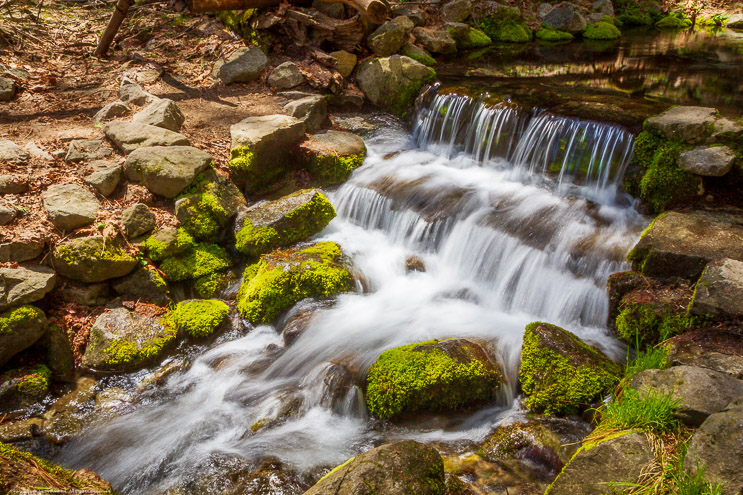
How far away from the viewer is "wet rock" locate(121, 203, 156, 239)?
5.92m

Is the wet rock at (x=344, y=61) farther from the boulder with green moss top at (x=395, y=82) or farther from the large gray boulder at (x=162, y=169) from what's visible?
the large gray boulder at (x=162, y=169)

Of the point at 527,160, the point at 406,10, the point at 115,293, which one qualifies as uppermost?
the point at 406,10

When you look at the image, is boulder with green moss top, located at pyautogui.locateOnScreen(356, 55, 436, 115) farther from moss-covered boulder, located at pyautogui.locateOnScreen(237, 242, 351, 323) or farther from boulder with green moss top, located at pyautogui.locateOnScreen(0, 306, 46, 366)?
boulder with green moss top, located at pyautogui.locateOnScreen(0, 306, 46, 366)

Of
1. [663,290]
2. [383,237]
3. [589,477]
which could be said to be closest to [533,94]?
[383,237]

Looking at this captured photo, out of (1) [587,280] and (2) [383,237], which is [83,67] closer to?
(2) [383,237]

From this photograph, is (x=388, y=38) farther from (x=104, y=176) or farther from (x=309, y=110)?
(x=104, y=176)

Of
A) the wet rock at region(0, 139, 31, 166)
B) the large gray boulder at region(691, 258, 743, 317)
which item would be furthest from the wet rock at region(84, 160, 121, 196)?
the large gray boulder at region(691, 258, 743, 317)

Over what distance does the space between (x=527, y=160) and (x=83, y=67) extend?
8.56 meters

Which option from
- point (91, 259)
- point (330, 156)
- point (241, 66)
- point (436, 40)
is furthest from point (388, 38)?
point (91, 259)

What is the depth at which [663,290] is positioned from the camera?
193 inches

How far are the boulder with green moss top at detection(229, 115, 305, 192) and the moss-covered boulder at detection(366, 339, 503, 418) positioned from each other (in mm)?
3856

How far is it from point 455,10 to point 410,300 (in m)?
11.3

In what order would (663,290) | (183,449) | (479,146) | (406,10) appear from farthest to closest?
(406,10)
(479,146)
(663,290)
(183,449)

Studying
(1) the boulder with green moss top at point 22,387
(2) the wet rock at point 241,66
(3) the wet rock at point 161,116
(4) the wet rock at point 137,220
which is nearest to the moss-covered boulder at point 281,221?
(4) the wet rock at point 137,220
